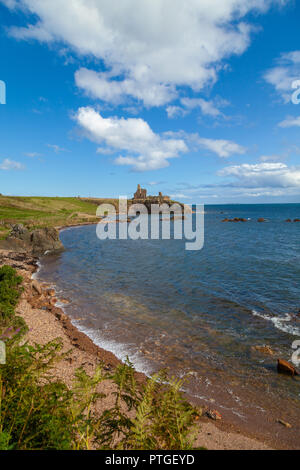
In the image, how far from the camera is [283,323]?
48.3 ft

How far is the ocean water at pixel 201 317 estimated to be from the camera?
9711 mm

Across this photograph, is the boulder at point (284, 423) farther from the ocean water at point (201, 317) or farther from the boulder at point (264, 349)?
the boulder at point (264, 349)

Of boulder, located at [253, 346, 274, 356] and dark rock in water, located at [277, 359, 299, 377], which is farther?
boulder, located at [253, 346, 274, 356]

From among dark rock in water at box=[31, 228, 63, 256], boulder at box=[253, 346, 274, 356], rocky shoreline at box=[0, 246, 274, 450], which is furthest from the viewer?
dark rock in water at box=[31, 228, 63, 256]

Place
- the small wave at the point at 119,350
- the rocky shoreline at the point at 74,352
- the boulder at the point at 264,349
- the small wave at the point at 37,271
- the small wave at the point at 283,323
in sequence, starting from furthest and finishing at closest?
the small wave at the point at 37,271, the small wave at the point at 283,323, the boulder at the point at 264,349, the small wave at the point at 119,350, the rocky shoreline at the point at 74,352

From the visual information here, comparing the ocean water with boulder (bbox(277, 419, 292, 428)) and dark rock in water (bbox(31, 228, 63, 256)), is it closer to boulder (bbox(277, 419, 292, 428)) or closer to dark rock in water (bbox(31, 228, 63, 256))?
boulder (bbox(277, 419, 292, 428))

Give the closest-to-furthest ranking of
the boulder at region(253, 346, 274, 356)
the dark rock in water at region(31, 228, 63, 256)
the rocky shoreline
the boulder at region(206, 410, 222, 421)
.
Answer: the rocky shoreline
the boulder at region(206, 410, 222, 421)
the boulder at region(253, 346, 274, 356)
the dark rock in water at region(31, 228, 63, 256)

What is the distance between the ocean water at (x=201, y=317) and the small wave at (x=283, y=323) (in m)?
0.06

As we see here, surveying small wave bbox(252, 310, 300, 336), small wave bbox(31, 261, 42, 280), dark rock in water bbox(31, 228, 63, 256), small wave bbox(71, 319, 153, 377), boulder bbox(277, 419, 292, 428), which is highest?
dark rock in water bbox(31, 228, 63, 256)

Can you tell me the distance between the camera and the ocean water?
31.9 feet

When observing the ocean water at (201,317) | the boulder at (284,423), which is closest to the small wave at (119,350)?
the ocean water at (201,317)

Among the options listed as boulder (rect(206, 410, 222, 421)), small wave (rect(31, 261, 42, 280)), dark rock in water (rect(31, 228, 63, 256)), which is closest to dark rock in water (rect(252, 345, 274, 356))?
boulder (rect(206, 410, 222, 421))

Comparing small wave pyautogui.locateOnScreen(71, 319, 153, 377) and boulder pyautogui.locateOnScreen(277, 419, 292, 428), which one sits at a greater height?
small wave pyautogui.locateOnScreen(71, 319, 153, 377)

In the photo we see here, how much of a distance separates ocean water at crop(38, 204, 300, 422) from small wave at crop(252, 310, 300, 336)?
55 mm
